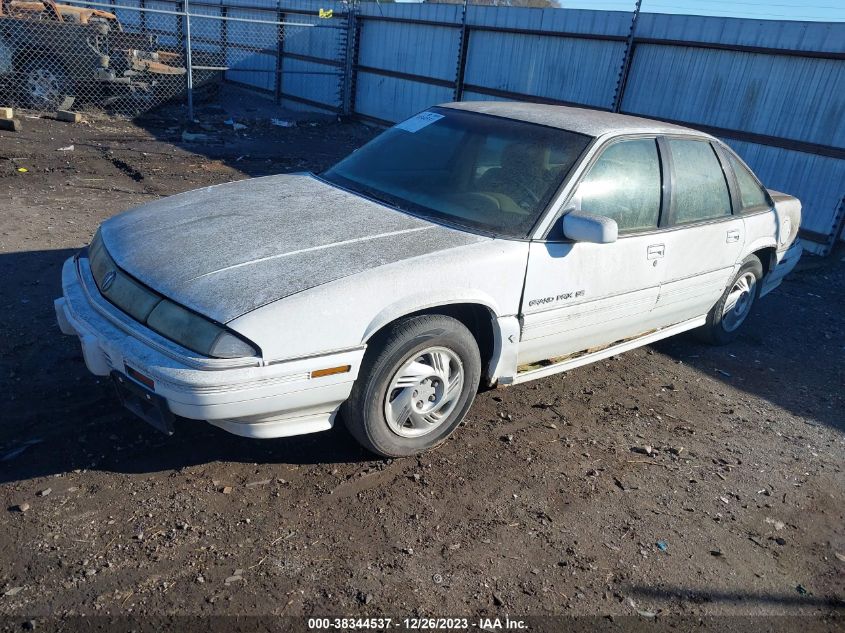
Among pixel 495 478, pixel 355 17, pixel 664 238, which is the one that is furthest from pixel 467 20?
pixel 495 478

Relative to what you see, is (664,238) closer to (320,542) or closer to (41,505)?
(320,542)

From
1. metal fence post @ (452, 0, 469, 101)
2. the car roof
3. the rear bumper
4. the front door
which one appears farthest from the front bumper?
metal fence post @ (452, 0, 469, 101)

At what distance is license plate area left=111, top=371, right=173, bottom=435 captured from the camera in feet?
9.63

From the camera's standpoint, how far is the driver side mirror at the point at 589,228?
11.9 ft

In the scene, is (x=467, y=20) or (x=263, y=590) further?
(x=467, y=20)

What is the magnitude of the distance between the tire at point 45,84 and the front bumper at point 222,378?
11.9 metres

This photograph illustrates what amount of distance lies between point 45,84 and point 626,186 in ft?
42.4

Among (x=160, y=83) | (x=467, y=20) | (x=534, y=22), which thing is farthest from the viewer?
(x=160, y=83)

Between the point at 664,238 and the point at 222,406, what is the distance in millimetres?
2938

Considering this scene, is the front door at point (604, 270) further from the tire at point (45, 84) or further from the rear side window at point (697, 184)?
the tire at point (45, 84)

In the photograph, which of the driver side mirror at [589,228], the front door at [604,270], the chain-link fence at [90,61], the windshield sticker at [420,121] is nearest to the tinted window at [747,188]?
the front door at [604,270]

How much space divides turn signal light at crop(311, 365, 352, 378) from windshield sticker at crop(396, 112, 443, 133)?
2158 millimetres

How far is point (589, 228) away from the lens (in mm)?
3648

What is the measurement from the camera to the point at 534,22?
12070 millimetres
